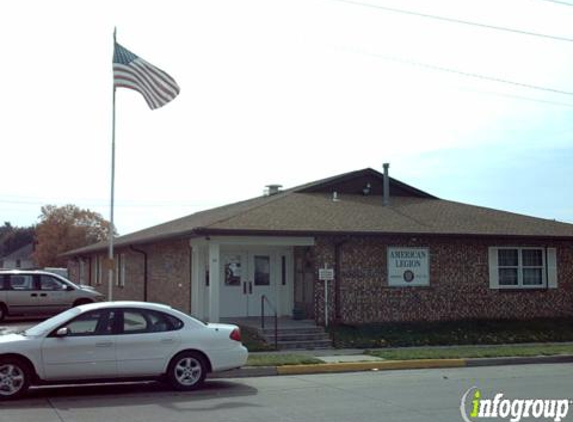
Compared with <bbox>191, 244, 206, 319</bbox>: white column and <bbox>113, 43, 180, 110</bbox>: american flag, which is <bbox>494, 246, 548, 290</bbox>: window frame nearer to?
<bbox>191, 244, 206, 319</bbox>: white column

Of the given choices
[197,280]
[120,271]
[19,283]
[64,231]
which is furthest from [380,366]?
[64,231]

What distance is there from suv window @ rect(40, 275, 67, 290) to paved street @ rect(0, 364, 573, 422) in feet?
39.0

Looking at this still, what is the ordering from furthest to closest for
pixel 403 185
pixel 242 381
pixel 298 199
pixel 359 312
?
pixel 403 185, pixel 298 199, pixel 359 312, pixel 242 381

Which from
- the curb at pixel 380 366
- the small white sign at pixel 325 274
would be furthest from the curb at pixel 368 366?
the small white sign at pixel 325 274

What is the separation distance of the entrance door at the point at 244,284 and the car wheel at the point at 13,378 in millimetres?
11052

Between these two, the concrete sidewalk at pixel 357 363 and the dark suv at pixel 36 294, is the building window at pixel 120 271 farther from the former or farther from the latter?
the concrete sidewalk at pixel 357 363

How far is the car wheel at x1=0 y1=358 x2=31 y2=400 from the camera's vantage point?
1080cm

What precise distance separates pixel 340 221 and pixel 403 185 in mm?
6936

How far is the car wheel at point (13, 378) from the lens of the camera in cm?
1080

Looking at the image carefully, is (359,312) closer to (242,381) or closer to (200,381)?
(242,381)

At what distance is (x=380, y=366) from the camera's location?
1535 centimetres

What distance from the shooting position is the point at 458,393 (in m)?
11.6

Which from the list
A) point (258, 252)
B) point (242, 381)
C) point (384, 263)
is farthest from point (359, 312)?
point (242, 381)

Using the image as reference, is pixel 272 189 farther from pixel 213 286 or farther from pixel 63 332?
pixel 63 332
